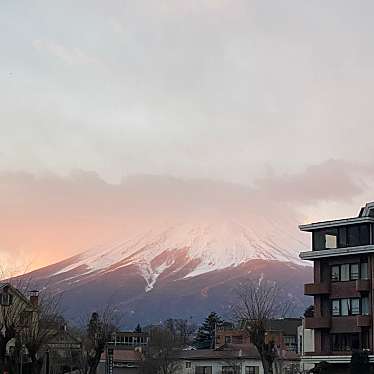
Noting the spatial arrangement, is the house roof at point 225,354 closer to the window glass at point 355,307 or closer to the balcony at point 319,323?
the balcony at point 319,323

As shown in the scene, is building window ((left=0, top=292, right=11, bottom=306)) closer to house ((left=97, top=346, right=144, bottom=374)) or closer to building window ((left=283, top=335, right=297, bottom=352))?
house ((left=97, top=346, right=144, bottom=374))

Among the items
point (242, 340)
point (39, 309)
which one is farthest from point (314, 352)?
point (242, 340)

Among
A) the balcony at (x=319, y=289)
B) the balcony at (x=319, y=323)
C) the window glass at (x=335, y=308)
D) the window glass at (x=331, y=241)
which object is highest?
the window glass at (x=331, y=241)

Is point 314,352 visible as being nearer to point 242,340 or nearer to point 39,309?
point 39,309

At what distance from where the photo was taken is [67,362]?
7894 cm

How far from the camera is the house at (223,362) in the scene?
98.2 meters

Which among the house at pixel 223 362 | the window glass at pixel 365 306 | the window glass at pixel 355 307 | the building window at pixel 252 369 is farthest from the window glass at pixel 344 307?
the building window at pixel 252 369

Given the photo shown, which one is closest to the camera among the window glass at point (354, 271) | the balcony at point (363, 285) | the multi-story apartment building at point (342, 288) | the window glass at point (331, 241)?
the balcony at point (363, 285)

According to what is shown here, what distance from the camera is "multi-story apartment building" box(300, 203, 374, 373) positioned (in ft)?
222

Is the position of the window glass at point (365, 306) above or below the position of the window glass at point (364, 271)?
below

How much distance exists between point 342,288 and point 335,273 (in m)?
1.82

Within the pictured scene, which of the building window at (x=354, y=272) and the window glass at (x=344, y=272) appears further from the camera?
the window glass at (x=344, y=272)

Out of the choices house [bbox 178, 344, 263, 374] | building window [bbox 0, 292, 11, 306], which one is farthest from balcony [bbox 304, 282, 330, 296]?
house [bbox 178, 344, 263, 374]

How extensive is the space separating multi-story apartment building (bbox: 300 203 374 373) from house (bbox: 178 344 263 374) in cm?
2810
